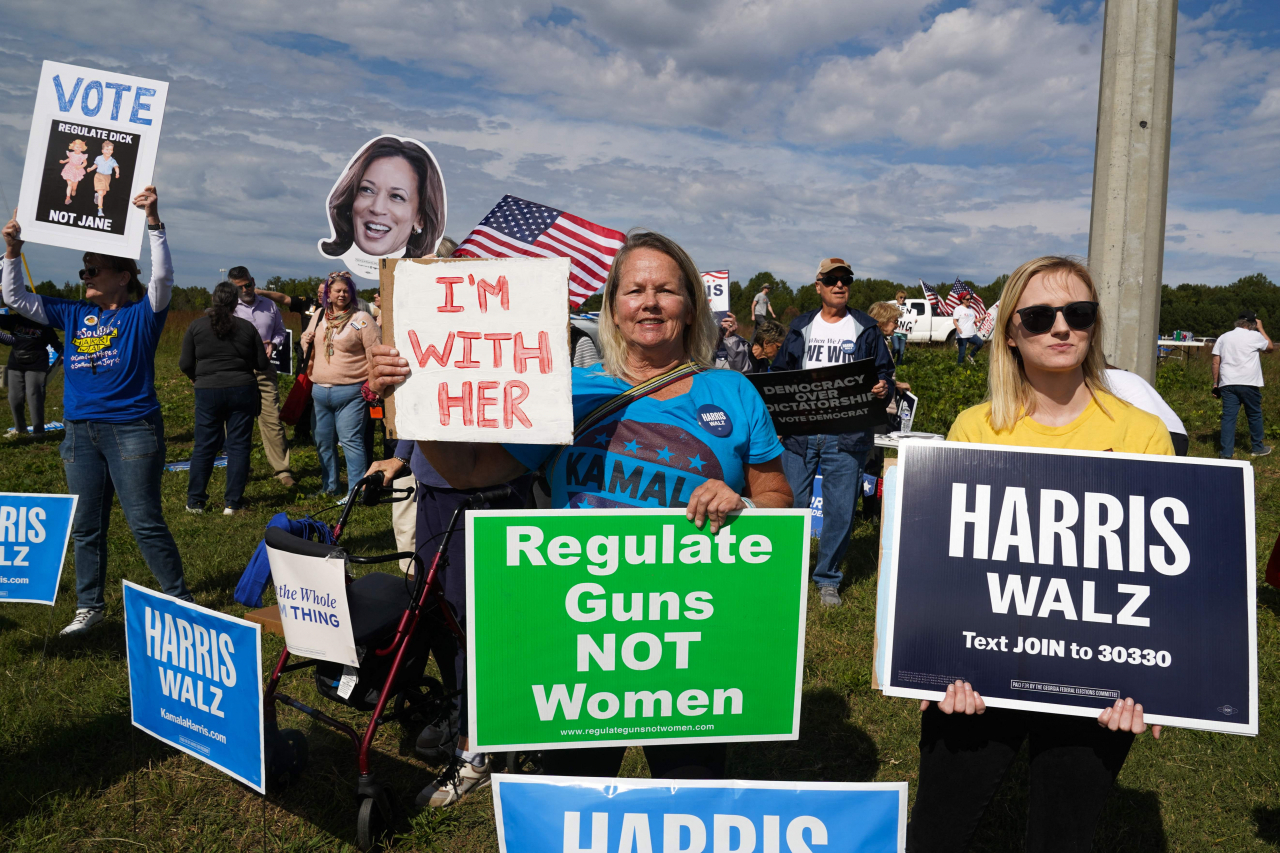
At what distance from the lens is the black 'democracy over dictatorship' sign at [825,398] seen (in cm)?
500

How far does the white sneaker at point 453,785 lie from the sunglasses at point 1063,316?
2.75m

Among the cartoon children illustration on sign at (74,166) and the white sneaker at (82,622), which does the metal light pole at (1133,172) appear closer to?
the cartoon children illustration on sign at (74,166)

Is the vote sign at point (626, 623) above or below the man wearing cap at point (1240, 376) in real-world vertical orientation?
below

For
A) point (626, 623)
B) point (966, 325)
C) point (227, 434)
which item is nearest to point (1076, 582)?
point (626, 623)

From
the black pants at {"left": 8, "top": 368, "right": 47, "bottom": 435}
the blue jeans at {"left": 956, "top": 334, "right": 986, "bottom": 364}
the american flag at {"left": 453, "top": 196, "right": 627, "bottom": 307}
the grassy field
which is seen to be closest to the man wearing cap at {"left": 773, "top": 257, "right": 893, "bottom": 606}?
the grassy field

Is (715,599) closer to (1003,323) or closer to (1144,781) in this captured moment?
(1003,323)

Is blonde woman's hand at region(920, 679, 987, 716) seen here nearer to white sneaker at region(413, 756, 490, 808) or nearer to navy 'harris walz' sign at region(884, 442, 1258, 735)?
navy 'harris walz' sign at region(884, 442, 1258, 735)

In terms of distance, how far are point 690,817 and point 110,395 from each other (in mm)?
4313

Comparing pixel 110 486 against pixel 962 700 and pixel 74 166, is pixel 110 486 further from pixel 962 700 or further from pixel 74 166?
pixel 962 700

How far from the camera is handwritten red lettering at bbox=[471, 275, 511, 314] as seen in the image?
229cm

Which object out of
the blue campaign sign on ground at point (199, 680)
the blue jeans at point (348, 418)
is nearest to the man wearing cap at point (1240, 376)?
the blue jeans at point (348, 418)

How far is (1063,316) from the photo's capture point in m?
2.21

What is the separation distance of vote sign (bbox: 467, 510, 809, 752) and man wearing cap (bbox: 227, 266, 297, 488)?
7.87m

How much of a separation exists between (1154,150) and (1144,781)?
13.1 feet
